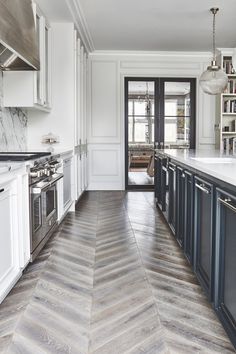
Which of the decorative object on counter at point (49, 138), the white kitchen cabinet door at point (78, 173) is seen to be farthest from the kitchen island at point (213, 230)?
the white kitchen cabinet door at point (78, 173)

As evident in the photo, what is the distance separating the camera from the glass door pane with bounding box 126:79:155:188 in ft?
24.9

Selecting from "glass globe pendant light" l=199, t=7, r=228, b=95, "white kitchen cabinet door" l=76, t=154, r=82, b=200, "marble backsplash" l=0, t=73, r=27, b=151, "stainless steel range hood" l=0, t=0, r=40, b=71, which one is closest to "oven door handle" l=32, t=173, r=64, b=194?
"marble backsplash" l=0, t=73, r=27, b=151

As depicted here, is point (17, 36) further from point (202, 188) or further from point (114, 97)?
point (114, 97)

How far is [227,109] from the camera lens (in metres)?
7.26

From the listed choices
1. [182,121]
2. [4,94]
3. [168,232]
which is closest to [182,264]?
[168,232]

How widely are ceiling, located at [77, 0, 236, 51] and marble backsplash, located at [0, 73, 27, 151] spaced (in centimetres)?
160

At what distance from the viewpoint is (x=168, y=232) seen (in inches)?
165

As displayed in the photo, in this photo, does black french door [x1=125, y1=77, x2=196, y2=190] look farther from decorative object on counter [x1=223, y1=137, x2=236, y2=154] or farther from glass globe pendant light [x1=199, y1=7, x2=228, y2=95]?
glass globe pendant light [x1=199, y1=7, x2=228, y2=95]

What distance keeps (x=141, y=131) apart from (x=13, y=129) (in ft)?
11.4

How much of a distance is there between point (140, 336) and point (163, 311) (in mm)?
335

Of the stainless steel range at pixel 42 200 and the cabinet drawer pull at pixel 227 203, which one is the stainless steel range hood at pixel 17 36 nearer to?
the stainless steel range at pixel 42 200

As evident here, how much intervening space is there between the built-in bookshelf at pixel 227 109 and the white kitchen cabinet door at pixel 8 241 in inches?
214

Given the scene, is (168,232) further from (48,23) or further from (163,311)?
(48,23)

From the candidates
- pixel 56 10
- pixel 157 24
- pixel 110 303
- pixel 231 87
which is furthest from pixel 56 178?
pixel 231 87
